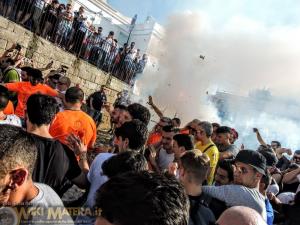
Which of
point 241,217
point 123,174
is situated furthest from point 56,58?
point 123,174

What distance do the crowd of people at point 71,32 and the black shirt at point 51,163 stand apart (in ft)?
28.4

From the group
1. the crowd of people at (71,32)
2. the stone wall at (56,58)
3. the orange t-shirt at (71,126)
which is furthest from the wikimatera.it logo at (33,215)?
the crowd of people at (71,32)

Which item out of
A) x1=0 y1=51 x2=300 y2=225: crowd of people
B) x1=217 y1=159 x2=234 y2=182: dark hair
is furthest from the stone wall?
x1=217 y1=159 x2=234 y2=182: dark hair

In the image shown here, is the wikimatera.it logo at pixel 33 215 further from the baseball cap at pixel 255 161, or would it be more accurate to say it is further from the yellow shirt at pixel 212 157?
the yellow shirt at pixel 212 157

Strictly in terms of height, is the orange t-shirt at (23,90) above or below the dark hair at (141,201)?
below

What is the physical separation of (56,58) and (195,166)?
10.1 m

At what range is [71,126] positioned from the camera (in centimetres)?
380

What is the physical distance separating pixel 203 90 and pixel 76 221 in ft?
80.0

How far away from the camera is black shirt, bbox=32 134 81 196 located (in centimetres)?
259

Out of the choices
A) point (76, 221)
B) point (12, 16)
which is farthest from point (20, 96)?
point (12, 16)

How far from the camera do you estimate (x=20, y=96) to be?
4777mm

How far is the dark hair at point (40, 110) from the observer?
290 centimetres

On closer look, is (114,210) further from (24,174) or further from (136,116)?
(136,116)

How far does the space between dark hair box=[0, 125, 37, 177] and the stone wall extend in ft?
30.0
